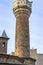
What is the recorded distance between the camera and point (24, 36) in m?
14.3

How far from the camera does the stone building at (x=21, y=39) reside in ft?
42.5

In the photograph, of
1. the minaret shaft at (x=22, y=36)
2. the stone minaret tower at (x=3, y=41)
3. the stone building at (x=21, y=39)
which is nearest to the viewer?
the stone building at (x=21, y=39)

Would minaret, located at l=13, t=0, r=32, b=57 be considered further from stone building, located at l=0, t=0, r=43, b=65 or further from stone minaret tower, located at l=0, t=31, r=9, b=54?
stone minaret tower, located at l=0, t=31, r=9, b=54

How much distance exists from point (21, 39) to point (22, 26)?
105 cm

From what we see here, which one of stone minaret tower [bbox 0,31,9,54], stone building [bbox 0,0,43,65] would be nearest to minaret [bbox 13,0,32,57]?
stone building [bbox 0,0,43,65]

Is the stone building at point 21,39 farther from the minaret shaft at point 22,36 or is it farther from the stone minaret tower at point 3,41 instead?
the stone minaret tower at point 3,41

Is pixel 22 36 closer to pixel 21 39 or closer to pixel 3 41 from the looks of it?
pixel 21 39

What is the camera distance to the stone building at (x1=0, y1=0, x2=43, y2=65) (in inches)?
510

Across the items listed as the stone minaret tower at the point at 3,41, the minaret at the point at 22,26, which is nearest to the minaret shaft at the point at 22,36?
the minaret at the point at 22,26

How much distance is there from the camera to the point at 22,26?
14547mm

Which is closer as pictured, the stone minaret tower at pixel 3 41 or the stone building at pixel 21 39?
the stone building at pixel 21 39

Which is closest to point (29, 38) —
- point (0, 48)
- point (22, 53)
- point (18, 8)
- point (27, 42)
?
point (27, 42)

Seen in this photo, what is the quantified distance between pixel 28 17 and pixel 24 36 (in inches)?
70.9

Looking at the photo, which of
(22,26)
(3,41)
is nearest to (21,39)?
(22,26)
